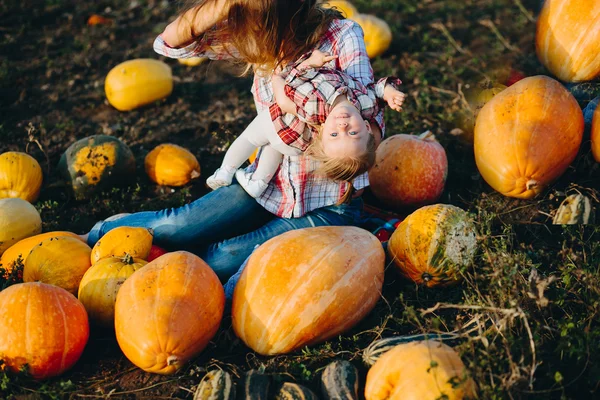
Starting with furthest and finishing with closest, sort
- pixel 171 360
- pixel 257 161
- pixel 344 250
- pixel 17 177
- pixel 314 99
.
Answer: pixel 17 177 → pixel 257 161 → pixel 314 99 → pixel 344 250 → pixel 171 360

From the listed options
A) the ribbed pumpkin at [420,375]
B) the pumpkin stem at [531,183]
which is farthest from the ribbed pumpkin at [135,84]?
the ribbed pumpkin at [420,375]

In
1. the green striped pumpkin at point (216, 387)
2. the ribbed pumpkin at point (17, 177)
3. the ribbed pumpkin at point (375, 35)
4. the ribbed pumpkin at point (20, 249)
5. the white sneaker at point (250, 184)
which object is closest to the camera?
the green striped pumpkin at point (216, 387)

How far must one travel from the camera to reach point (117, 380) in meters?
3.82

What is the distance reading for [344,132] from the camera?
13.4ft

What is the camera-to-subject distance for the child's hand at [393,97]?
4328 millimetres

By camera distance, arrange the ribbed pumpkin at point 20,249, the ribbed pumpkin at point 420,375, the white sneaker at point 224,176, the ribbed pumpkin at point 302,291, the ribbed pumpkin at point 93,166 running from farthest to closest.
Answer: the ribbed pumpkin at point 93,166 → the white sneaker at point 224,176 → the ribbed pumpkin at point 20,249 → the ribbed pumpkin at point 302,291 → the ribbed pumpkin at point 420,375

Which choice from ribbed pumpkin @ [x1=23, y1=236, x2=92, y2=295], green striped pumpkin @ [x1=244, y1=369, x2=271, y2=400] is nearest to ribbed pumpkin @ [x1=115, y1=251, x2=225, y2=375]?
green striped pumpkin @ [x1=244, y1=369, x2=271, y2=400]

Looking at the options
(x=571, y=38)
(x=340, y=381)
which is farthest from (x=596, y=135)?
(x=340, y=381)

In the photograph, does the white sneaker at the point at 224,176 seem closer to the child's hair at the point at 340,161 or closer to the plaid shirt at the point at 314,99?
the plaid shirt at the point at 314,99

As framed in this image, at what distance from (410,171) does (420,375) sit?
7.11 feet

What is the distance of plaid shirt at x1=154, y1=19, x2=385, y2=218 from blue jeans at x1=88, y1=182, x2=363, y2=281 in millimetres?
98

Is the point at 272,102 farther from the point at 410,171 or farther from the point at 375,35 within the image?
the point at 375,35

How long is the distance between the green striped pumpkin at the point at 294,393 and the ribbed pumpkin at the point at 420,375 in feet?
1.02

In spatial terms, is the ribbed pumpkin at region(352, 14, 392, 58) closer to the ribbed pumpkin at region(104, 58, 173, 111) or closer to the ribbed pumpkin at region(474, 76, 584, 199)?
the ribbed pumpkin at region(104, 58, 173, 111)
